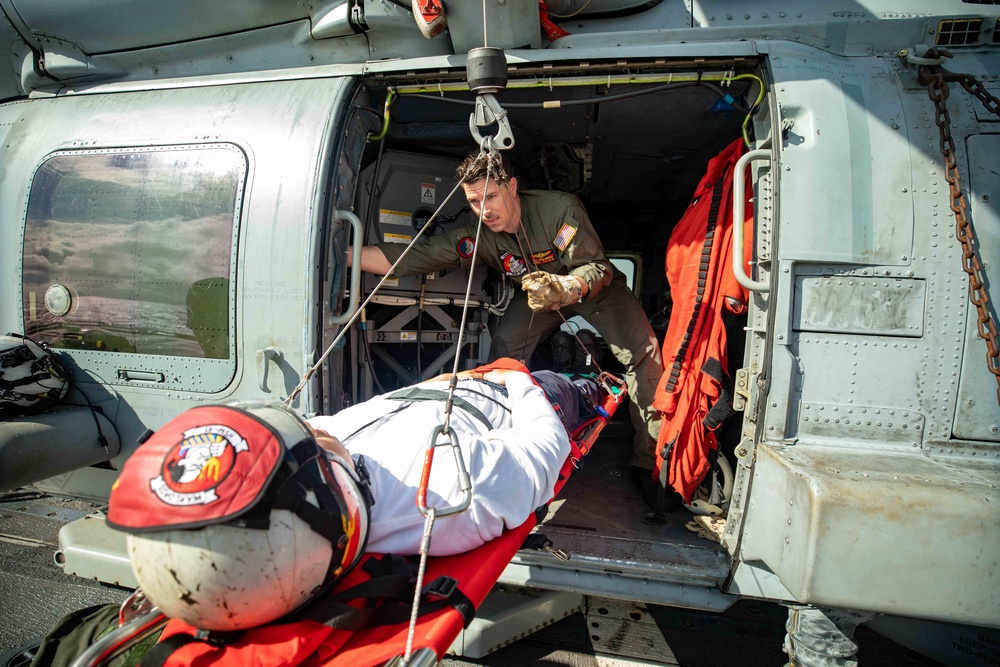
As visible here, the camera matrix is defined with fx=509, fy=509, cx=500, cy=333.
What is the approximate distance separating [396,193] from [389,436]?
7.59 feet

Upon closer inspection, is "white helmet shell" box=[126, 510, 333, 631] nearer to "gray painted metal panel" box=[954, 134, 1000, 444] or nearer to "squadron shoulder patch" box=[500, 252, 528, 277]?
"gray painted metal panel" box=[954, 134, 1000, 444]

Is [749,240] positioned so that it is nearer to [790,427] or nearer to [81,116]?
[790,427]

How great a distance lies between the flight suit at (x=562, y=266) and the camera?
3.48 meters

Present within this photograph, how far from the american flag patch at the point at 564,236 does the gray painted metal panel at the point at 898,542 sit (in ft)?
7.00

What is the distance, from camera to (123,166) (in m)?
2.81

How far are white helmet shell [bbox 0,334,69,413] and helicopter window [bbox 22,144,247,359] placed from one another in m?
0.13

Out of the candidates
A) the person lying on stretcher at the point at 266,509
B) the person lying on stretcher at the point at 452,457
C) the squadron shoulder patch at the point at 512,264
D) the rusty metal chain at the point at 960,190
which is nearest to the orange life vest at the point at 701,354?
the rusty metal chain at the point at 960,190

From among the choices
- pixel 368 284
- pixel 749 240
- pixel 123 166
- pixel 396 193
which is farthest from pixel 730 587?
pixel 123 166

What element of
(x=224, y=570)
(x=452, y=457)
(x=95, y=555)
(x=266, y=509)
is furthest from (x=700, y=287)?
(x=95, y=555)

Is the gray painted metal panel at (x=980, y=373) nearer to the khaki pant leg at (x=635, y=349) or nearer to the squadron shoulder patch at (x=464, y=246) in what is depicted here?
the khaki pant leg at (x=635, y=349)

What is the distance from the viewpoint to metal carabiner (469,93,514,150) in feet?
7.84

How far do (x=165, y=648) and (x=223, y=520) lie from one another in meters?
0.41

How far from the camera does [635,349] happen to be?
11.7ft

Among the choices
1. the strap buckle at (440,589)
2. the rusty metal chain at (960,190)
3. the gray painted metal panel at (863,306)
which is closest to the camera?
the strap buckle at (440,589)
